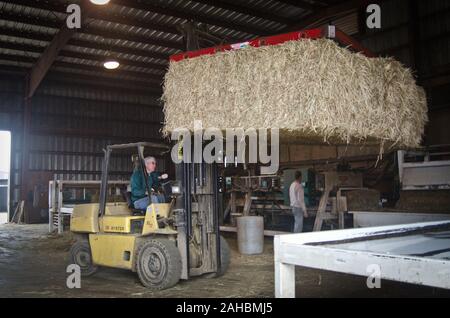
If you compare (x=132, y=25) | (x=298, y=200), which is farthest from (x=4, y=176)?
(x=298, y=200)

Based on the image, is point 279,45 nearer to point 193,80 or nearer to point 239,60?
point 239,60

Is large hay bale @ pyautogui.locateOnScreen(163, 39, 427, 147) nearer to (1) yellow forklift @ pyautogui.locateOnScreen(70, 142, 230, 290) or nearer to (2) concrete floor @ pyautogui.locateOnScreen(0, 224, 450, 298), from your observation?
(1) yellow forklift @ pyautogui.locateOnScreen(70, 142, 230, 290)

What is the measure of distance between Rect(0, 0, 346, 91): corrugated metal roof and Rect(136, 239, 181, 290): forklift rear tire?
791cm

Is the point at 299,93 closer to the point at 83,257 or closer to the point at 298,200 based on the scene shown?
the point at 83,257

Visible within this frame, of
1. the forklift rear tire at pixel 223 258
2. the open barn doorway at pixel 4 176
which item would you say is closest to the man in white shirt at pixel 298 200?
the forklift rear tire at pixel 223 258

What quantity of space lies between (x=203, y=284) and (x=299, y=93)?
3.49m

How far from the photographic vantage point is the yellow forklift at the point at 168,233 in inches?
262

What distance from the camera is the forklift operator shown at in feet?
23.5

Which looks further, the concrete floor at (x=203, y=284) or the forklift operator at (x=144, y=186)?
the forklift operator at (x=144, y=186)

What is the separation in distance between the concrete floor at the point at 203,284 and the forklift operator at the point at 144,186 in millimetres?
1296

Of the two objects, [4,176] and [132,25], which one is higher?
[132,25]

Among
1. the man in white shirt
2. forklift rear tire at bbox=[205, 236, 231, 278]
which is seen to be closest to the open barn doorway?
the man in white shirt

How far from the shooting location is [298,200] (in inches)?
445

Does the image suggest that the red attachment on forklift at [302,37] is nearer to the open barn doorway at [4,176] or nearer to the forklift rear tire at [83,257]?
the forklift rear tire at [83,257]
